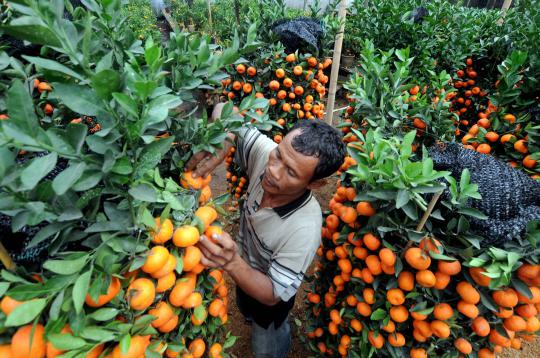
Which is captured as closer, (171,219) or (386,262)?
(171,219)

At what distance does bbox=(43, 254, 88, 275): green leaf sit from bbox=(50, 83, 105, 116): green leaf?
0.34m

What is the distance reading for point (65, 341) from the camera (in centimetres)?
67

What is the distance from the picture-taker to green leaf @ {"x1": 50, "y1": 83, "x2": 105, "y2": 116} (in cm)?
66

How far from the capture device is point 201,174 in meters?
1.31

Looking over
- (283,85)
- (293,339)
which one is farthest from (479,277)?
(283,85)

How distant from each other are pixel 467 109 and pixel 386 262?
326cm

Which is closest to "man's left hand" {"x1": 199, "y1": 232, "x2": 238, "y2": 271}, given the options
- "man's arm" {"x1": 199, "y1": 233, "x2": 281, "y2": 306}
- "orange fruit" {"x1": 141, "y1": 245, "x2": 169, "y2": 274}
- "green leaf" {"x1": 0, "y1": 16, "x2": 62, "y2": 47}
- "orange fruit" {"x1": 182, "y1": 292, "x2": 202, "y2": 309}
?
"man's arm" {"x1": 199, "y1": 233, "x2": 281, "y2": 306}

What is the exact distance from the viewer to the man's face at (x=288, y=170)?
1.54m

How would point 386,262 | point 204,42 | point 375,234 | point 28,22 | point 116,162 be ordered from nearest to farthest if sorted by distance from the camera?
point 28,22 → point 116,162 → point 204,42 → point 386,262 → point 375,234

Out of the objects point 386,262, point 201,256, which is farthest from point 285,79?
point 201,256

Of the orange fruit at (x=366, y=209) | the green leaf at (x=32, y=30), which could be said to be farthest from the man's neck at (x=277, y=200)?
the green leaf at (x=32, y=30)

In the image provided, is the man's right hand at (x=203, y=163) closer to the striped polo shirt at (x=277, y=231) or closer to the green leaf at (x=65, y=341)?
the striped polo shirt at (x=277, y=231)

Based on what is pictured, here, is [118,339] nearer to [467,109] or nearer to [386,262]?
[386,262]

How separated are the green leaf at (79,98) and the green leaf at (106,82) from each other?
5 centimetres
